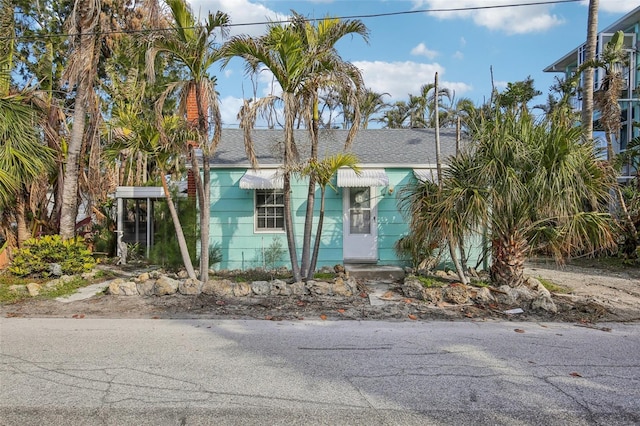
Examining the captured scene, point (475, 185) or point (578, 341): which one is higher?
point (475, 185)

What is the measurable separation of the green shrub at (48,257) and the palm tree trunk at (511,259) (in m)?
9.04

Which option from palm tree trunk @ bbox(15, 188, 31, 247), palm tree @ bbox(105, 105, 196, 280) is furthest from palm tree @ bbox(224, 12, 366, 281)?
palm tree trunk @ bbox(15, 188, 31, 247)

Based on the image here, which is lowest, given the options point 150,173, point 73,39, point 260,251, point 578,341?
point 578,341

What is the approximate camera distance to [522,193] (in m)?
7.38

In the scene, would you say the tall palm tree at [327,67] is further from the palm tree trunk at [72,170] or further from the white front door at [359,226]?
the palm tree trunk at [72,170]

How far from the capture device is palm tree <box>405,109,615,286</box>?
731cm

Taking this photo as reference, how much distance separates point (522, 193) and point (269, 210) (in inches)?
244

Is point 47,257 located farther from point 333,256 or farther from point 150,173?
point 150,173

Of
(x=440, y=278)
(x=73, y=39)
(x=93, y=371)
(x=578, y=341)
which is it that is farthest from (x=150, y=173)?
(x=578, y=341)

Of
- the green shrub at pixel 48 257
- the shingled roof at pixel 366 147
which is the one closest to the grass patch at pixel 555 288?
the shingled roof at pixel 366 147

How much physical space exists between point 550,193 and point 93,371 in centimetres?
710

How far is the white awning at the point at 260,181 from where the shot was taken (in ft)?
33.4

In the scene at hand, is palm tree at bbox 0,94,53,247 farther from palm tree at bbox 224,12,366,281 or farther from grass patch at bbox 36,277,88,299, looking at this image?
palm tree at bbox 224,12,366,281

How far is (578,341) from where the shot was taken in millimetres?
5324
